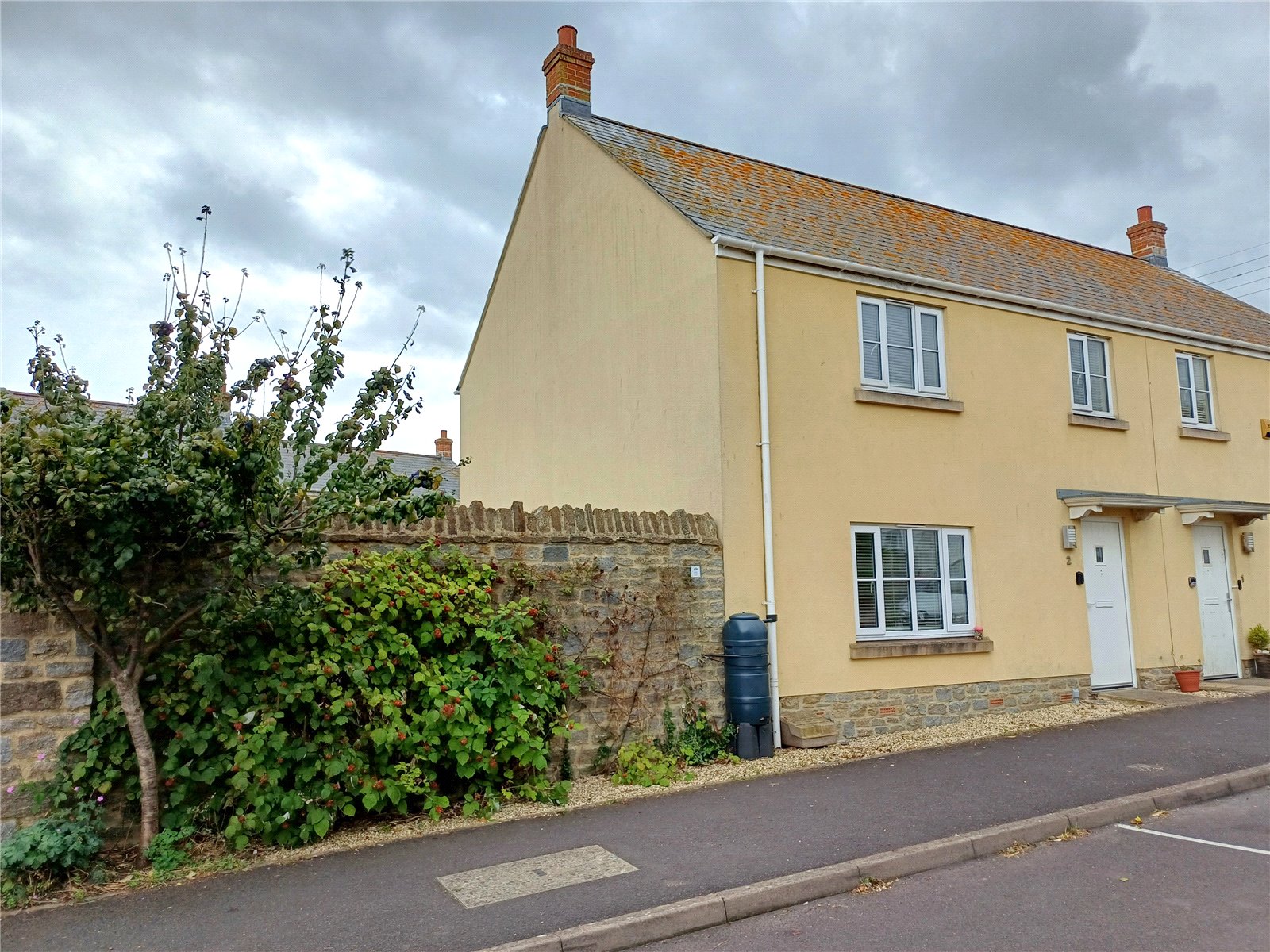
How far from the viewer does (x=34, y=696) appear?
6.10 metres

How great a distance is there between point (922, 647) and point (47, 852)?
8494mm

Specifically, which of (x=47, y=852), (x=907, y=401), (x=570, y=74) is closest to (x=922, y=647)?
(x=907, y=401)

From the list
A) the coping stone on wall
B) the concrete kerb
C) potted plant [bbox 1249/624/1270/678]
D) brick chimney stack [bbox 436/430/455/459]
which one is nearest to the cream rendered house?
potted plant [bbox 1249/624/1270/678]

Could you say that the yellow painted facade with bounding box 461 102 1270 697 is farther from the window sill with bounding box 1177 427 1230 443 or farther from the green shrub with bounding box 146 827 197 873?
the green shrub with bounding box 146 827 197 873

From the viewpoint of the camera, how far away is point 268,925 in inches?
204

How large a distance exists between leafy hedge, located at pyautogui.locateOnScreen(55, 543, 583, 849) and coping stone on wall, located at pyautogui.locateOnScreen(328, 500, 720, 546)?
0.70 feet

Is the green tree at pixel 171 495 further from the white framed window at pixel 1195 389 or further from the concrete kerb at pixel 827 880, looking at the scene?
the white framed window at pixel 1195 389

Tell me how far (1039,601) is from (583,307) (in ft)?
23.3

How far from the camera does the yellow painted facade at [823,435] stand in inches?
399

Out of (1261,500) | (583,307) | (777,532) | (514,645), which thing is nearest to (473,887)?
(514,645)

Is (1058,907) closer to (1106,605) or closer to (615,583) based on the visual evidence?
(615,583)

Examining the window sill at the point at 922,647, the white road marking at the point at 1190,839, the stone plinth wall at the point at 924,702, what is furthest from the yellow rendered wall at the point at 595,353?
the white road marking at the point at 1190,839

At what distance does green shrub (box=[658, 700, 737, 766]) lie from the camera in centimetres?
893

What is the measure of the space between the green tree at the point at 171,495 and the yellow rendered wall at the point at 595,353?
13.4ft
